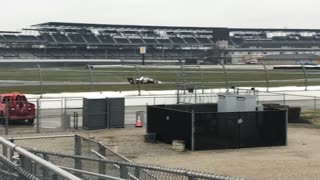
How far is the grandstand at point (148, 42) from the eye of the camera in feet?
498

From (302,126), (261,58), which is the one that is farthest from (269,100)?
(261,58)

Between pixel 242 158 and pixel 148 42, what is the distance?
150895mm

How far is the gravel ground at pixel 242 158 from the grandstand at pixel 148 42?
119 meters

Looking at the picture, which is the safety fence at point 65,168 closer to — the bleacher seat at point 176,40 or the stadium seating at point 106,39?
the stadium seating at point 106,39

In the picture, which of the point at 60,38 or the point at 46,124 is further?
the point at 60,38

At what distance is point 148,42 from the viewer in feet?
548

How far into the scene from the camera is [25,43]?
149 m

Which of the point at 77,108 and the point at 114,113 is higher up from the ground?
the point at 77,108

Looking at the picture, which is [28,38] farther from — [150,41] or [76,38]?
[150,41]

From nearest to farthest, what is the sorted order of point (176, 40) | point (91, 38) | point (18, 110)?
1. point (18, 110)
2. point (91, 38)
3. point (176, 40)

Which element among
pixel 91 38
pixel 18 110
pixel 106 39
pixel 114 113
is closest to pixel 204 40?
pixel 106 39

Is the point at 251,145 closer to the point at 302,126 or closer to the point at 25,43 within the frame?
the point at 302,126

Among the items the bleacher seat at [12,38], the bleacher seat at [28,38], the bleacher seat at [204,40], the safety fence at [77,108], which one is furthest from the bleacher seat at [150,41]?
the safety fence at [77,108]

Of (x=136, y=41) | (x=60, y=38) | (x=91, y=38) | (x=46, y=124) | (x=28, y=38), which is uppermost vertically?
(x=91, y=38)
